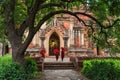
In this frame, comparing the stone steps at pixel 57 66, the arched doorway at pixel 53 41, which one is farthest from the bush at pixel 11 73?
the arched doorway at pixel 53 41

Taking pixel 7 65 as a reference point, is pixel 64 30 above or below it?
above

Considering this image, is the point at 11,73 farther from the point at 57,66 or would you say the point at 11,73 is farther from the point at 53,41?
the point at 53,41

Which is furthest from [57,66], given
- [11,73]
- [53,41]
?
[53,41]

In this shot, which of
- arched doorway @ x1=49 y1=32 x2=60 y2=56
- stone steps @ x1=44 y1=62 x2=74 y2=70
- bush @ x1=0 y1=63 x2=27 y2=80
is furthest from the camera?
arched doorway @ x1=49 y1=32 x2=60 y2=56

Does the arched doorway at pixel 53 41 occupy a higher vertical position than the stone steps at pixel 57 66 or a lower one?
higher

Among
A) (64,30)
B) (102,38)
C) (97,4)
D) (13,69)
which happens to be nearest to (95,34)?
(102,38)

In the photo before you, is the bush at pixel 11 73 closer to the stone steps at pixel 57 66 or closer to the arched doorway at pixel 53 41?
the stone steps at pixel 57 66

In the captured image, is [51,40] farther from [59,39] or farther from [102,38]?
[102,38]

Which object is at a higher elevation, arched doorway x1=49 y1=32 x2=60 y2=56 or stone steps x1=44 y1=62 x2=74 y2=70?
arched doorway x1=49 y1=32 x2=60 y2=56

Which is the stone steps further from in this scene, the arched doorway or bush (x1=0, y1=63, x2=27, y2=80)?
the arched doorway

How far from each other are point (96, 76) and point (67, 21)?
83.6 feet

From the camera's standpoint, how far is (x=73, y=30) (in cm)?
4228

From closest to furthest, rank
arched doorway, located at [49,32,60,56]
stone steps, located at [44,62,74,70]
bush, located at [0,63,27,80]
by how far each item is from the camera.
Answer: bush, located at [0,63,27,80]
stone steps, located at [44,62,74,70]
arched doorway, located at [49,32,60,56]

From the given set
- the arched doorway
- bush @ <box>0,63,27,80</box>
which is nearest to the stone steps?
bush @ <box>0,63,27,80</box>
